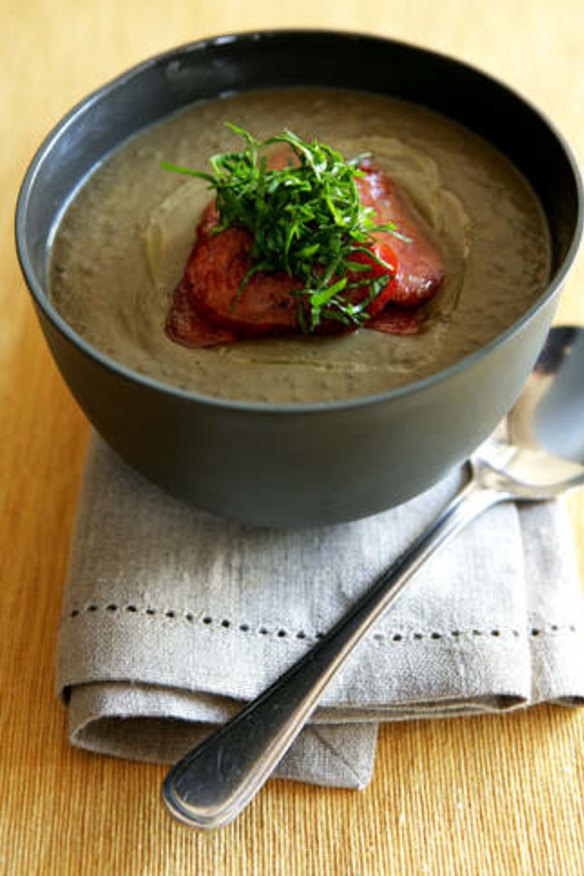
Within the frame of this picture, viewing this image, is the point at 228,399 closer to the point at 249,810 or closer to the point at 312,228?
the point at 312,228

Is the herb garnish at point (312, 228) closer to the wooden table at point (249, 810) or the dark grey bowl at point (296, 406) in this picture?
the dark grey bowl at point (296, 406)

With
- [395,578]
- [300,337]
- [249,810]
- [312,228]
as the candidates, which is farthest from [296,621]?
[312,228]

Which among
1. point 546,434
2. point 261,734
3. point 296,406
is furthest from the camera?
point 546,434

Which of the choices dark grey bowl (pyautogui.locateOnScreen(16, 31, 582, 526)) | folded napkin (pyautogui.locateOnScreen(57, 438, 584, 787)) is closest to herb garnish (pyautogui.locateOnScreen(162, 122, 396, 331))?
dark grey bowl (pyautogui.locateOnScreen(16, 31, 582, 526))

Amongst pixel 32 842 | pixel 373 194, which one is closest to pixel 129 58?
pixel 373 194

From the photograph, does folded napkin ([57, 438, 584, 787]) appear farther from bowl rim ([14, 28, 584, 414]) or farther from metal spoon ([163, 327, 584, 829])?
bowl rim ([14, 28, 584, 414])

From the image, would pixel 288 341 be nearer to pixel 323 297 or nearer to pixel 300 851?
pixel 323 297
